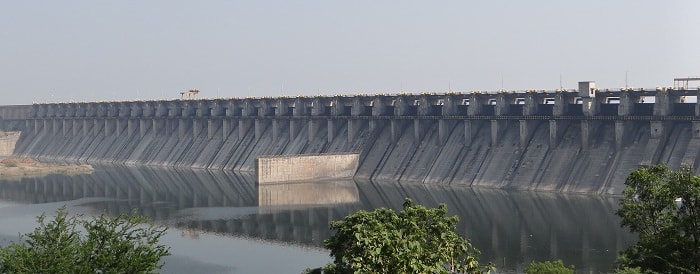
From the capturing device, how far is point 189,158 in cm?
10962

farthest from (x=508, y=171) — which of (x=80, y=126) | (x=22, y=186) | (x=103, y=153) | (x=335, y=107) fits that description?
(x=80, y=126)

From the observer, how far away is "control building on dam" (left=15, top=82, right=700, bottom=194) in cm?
6938

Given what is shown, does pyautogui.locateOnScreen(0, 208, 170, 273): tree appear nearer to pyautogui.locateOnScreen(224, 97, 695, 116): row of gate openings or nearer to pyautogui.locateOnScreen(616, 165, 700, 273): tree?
pyautogui.locateOnScreen(616, 165, 700, 273): tree

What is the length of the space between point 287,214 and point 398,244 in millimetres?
43356

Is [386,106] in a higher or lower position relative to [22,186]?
Result: higher

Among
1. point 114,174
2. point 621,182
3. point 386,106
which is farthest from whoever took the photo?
point 114,174

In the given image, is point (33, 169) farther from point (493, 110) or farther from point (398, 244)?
point (398, 244)

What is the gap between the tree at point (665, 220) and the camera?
945 inches

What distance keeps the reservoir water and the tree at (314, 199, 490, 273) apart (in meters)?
17.7

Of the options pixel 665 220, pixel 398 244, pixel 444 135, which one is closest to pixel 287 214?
pixel 444 135

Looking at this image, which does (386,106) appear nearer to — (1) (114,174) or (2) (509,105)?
(2) (509,105)

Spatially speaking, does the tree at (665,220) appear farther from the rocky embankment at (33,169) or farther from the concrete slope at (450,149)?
the rocky embankment at (33,169)

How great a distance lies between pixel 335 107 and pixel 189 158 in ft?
71.2

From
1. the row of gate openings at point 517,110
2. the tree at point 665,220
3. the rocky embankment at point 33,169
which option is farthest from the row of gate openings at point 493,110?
the tree at point 665,220
